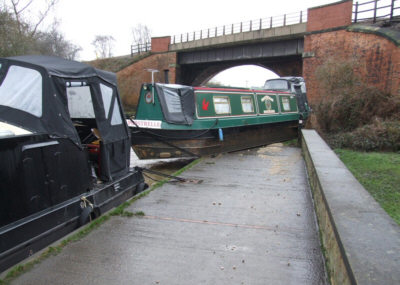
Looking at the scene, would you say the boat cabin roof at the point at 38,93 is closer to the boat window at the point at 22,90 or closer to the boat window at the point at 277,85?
the boat window at the point at 22,90

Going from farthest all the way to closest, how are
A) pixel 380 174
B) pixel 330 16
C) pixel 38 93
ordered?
pixel 330 16 → pixel 380 174 → pixel 38 93

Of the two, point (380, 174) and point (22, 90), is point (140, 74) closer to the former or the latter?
point (380, 174)

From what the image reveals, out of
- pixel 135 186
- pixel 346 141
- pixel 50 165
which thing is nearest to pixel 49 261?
pixel 50 165

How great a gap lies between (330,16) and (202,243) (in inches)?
793

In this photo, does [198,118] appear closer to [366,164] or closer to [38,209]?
[366,164]

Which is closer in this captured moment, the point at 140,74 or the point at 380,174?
the point at 380,174

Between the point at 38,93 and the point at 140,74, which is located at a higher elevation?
the point at 140,74

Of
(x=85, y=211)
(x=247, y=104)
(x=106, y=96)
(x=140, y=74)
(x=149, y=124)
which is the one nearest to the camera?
(x=85, y=211)

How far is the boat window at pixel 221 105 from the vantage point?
995cm

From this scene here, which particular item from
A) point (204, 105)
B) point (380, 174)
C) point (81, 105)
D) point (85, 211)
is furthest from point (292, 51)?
point (85, 211)

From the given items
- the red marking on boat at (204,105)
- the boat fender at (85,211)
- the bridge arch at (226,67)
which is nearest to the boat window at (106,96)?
the boat fender at (85,211)

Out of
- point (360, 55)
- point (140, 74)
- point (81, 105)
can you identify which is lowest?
point (81, 105)

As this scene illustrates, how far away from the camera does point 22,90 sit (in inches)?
141

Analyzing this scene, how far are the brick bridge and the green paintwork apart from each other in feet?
19.8
